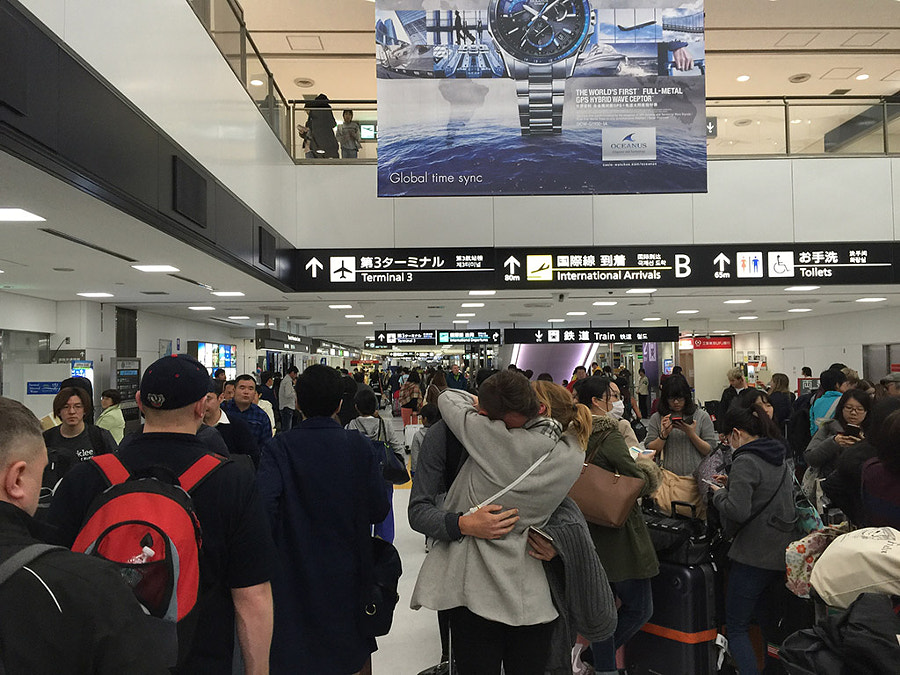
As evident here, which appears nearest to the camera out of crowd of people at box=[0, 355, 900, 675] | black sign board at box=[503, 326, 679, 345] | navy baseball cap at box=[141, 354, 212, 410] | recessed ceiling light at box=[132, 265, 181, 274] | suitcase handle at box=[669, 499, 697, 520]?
crowd of people at box=[0, 355, 900, 675]

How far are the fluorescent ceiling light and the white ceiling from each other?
0.09m

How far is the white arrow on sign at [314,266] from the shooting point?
9078mm

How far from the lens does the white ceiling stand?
6230 mm

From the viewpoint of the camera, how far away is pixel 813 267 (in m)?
8.94

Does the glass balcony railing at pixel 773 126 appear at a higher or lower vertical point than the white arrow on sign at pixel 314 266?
higher

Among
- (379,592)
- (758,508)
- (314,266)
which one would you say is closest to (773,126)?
(314,266)

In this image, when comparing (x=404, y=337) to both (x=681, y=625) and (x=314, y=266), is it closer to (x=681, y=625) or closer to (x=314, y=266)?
(x=314, y=266)

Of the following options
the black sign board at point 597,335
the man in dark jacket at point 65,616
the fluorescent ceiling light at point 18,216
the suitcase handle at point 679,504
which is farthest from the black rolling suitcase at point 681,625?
the black sign board at point 597,335

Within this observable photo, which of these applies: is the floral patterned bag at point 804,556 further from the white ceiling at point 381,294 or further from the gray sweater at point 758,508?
the white ceiling at point 381,294

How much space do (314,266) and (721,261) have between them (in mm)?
5267

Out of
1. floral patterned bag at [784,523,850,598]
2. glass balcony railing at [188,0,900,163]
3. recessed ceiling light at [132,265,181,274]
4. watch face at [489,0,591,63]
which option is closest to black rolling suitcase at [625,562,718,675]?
floral patterned bag at [784,523,850,598]

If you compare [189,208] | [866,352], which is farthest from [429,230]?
[866,352]

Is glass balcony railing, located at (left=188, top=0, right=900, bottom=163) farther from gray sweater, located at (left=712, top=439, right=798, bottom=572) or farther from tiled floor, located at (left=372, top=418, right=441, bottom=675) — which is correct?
gray sweater, located at (left=712, top=439, right=798, bottom=572)

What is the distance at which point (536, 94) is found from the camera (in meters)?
6.89
